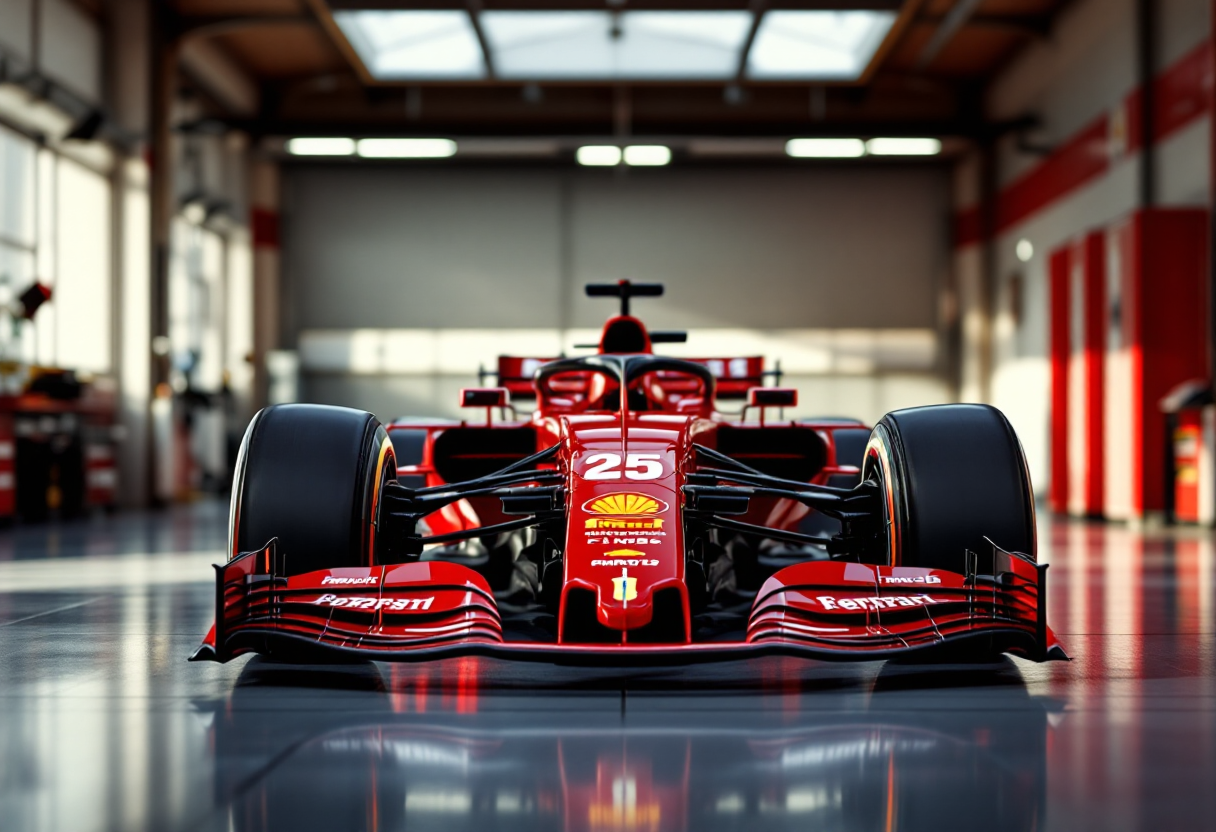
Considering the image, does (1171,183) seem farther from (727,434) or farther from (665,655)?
(665,655)

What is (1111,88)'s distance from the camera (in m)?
17.1

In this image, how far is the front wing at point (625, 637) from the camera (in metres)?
3.79

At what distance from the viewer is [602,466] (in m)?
4.50

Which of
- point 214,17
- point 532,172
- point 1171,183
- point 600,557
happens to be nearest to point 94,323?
point 214,17

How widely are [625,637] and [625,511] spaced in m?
0.50

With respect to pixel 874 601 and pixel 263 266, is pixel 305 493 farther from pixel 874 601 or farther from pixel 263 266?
pixel 263 266

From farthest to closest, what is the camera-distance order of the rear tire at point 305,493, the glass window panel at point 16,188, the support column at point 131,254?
the support column at point 131,254
the glass window panel at point 16,188
the rear tire at point 305,493

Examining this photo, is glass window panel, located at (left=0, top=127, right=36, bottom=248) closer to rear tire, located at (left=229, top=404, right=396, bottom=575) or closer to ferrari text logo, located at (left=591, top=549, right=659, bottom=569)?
rear tire, located at (left=229, top=404, right=396, bottom=575)

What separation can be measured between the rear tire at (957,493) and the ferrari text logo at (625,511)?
2.78ft

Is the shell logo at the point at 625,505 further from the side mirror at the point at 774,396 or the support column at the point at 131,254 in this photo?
the support column at the point at 131,254

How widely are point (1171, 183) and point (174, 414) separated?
13166 millimetres

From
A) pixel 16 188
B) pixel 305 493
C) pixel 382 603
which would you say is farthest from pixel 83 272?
pixel 382 603

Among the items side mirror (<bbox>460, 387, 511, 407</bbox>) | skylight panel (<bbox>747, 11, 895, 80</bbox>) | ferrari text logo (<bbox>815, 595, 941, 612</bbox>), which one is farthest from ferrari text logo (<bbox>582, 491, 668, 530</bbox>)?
skylight panel (<bbox>747, 11, 895, 80</bbox>)

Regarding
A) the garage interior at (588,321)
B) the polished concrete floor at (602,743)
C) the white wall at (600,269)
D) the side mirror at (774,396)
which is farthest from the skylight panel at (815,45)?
the polished concrete floor at (602,743)
